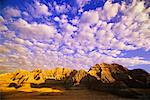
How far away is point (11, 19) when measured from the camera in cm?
537

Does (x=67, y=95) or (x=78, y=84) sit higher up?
(x=78, y=84)

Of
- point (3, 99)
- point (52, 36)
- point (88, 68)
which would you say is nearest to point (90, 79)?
point (88, 68)

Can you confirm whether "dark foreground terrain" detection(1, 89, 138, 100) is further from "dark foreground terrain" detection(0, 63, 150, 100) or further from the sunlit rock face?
the sunlit rock face

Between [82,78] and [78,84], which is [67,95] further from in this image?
[82,78]

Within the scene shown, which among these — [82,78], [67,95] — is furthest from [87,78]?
[67,95]

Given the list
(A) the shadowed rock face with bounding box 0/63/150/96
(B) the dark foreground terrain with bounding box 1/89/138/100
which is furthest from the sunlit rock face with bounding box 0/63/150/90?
(B) the dark foreground terrain with bounding box 1/89/138/100

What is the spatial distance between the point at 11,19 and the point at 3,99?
1.43 m

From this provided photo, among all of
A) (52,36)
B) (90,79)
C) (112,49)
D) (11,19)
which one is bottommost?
(90,79)

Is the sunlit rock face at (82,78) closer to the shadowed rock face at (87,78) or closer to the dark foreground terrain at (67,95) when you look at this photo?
the shadowed rock face at (87,78)

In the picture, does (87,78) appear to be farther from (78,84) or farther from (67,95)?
(67,95)

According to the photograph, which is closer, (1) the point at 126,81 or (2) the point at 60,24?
(1) the point at 126,81

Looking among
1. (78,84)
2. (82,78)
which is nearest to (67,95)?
(78,84)

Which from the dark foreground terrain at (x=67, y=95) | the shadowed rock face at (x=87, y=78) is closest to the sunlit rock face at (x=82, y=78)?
the shadowed rock face at (x=87, y=78)

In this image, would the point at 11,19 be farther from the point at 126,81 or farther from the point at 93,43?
the point at 126,81
